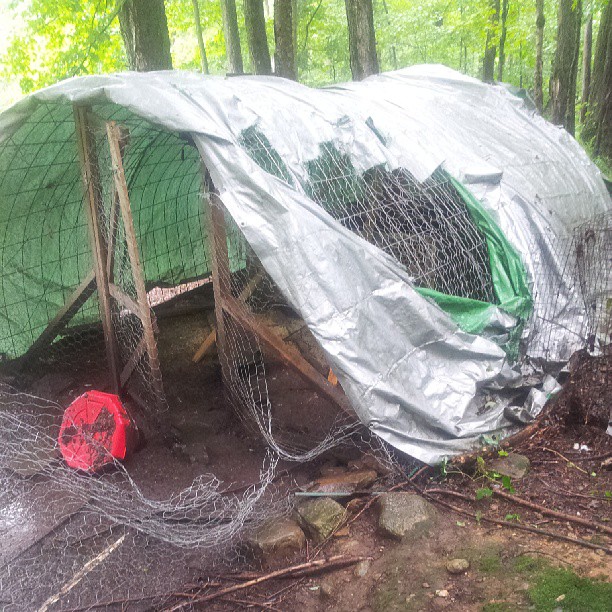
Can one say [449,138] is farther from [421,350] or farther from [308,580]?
[308,580]

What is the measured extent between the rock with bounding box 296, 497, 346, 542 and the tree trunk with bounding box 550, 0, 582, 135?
10074mm

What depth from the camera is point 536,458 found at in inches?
174

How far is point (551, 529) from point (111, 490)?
2.92 meters

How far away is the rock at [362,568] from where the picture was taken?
345cm

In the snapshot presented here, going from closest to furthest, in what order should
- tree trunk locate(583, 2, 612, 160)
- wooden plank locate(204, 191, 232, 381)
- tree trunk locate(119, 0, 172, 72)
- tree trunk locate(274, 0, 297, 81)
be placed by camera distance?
wooden plank locate(204, 191, 232, 381) < tree trunk locate(119, 0, 172, 72) < tree trunk locate(583, 2, 612, 160) < tree trunk locate(274, 0, 297, 81)

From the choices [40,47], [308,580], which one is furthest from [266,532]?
[40,47]

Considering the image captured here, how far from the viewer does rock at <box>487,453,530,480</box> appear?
4.17 m

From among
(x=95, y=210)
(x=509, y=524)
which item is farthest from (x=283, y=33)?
(x=509, y=524)

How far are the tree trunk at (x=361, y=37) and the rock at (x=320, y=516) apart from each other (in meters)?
7.30

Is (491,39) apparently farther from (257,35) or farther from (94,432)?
(94,432)

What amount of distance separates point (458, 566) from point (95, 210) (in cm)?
384

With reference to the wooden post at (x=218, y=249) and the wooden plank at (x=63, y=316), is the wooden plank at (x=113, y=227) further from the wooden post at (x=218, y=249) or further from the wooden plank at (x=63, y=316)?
the wooden post at (x=218, y=249)

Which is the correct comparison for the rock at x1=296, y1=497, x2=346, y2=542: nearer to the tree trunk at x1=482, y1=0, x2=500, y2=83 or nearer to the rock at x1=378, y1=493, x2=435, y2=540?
the rock at x1=378, y1=493, x2=435, y2=540

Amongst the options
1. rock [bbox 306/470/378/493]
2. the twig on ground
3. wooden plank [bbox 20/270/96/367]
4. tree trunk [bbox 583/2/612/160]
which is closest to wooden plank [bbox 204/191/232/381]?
wooden plank [bbox 20/270/96/367]
